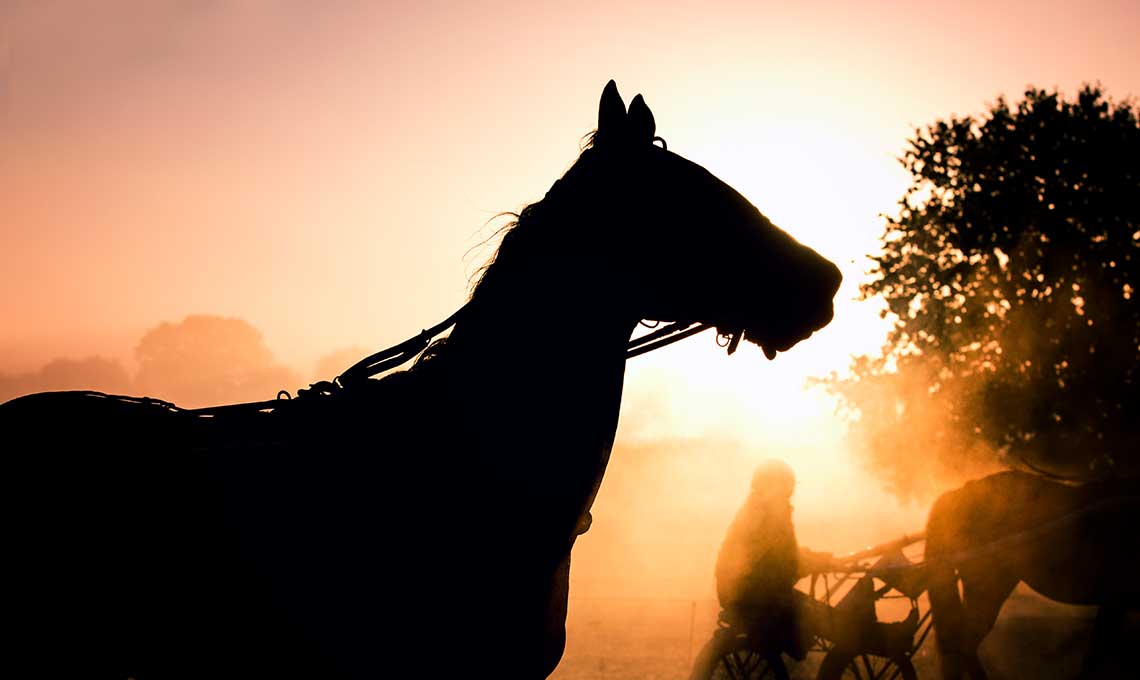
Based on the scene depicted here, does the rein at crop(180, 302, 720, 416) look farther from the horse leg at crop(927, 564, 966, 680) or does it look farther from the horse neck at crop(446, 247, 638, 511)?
the horse leg at crop(927, 564, 966, 680)

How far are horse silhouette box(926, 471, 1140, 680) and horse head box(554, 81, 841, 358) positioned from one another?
5.46 metres

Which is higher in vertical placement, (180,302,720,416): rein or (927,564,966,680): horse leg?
→ (180,302,720,416): rein

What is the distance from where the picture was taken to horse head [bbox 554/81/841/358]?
2260 millimetres

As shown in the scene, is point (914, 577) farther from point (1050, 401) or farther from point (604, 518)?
point (604, 518)

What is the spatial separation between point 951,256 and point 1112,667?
33.6ft

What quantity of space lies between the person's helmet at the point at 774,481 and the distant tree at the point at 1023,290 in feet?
38.6

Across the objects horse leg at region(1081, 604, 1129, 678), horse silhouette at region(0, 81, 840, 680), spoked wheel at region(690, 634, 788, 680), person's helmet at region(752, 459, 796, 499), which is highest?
horse silhouette at region(0, 81, 840, 680)

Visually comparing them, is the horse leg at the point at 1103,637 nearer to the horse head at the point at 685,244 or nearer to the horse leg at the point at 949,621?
the horse leg at the point at 949,621

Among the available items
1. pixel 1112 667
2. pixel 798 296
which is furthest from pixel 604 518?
pixel 798 296

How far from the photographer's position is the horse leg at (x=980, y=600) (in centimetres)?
701

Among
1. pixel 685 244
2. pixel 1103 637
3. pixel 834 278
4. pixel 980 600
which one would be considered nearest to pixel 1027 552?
pixel 980 600

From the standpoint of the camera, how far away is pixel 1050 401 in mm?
15312

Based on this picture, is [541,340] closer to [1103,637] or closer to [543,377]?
[543,377]

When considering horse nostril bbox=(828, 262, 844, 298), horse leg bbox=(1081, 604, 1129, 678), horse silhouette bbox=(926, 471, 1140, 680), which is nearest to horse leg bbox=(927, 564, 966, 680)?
horse silhouette bbox=(926, 471, 1140, 680)
